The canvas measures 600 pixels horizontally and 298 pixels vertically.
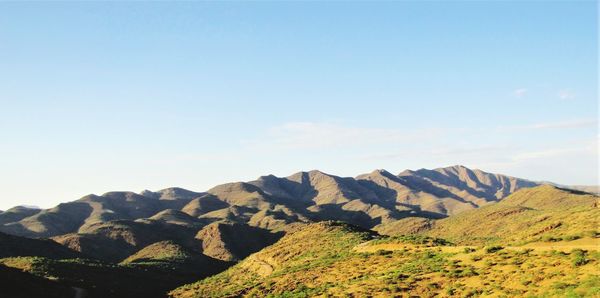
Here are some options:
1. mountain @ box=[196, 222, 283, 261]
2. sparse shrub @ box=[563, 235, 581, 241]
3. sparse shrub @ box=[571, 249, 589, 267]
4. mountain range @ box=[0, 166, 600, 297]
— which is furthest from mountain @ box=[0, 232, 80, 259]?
sparse shrub @ box=[571, 249, 589, 267]

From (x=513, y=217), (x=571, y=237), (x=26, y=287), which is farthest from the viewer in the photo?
(x=513, y=217)

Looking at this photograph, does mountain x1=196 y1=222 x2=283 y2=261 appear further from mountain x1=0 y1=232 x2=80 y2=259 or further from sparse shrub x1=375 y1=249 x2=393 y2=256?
sparse shrub x1=375 y1=249 x2=393 y2=256

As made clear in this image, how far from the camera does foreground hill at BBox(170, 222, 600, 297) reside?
30391 mm

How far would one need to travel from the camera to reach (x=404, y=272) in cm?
4175

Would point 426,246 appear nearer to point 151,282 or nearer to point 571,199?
point 151,282

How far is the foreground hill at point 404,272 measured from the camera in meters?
30.4

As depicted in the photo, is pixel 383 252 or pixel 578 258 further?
pixel 383 252

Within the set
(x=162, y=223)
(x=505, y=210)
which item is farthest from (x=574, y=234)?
(x=162, y=223)

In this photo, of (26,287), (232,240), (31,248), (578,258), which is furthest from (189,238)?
(578,258)

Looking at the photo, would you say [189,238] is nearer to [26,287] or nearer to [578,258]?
[26,287]

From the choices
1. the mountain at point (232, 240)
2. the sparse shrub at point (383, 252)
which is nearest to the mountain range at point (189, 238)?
the mountain at point (232, 240)

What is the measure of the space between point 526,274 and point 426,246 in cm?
2106

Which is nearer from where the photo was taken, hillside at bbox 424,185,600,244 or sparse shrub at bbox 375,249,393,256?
sparse shrub at bbox 375,249,393,256

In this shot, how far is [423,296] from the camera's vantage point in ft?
111
